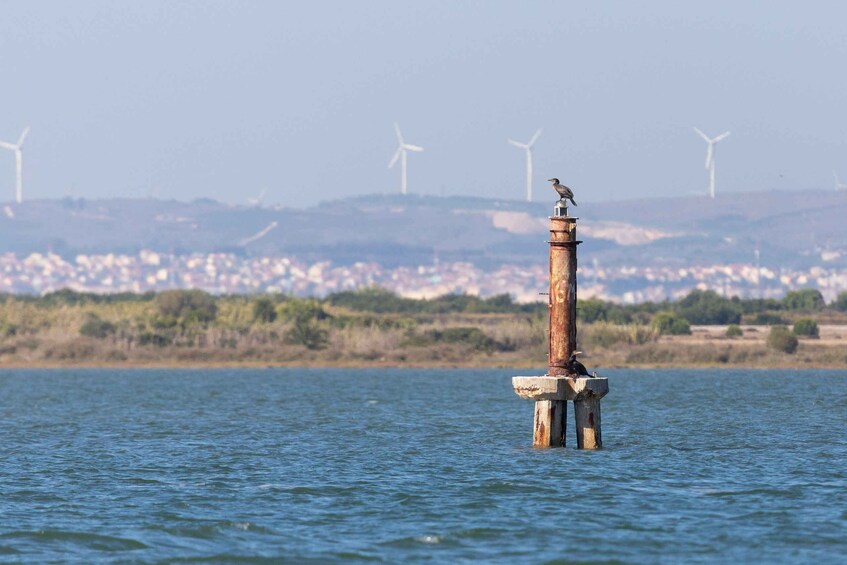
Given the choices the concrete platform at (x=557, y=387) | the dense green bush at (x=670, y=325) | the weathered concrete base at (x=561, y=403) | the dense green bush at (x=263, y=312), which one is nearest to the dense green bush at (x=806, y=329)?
the dense green bush at (x=670, y=325)

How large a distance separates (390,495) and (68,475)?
808cm

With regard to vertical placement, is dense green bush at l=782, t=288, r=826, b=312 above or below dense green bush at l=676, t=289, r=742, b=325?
above

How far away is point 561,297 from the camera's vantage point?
38.7 meters

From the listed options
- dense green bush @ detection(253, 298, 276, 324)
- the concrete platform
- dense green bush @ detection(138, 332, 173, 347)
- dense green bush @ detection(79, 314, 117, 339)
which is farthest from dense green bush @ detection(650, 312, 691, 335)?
the concrete platform

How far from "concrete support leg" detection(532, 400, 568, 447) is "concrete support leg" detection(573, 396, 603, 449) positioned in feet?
1.07

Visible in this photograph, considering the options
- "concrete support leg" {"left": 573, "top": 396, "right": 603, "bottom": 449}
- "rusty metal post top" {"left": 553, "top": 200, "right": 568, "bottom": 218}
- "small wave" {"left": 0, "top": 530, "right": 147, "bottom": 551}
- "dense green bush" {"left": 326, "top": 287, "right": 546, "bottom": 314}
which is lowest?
"small wave" {"left": 0, "top": 530, "right": 147, "bottom": 551}

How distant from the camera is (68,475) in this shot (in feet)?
127

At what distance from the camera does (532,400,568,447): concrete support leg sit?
3888 centimetres

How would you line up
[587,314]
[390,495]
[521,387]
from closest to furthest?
[390,495], [521,387], [587,314]

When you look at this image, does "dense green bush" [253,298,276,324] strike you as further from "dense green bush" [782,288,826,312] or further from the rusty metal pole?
the rusty metal pole

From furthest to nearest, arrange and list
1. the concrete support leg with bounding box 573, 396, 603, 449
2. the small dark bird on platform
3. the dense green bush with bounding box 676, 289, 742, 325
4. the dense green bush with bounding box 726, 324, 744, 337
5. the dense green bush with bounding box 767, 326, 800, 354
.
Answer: the dense green bush with bounding box 676, 289, 742, 325
the dense green bush with bounding box 726, 324, 744, 337
the dense green bush with bounding box 767, 326, 800, 354
the concrete support leg with bounding box 573, 396, 603, 449
the small dark bird on platform

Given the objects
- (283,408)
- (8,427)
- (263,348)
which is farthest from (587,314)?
(8,427)

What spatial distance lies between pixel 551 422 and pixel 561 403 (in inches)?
18.1

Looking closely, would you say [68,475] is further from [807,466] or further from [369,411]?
[369,411]
